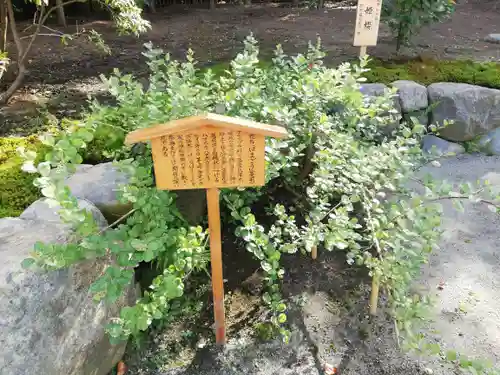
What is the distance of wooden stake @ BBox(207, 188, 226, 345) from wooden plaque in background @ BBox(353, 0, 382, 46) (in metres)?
2.52

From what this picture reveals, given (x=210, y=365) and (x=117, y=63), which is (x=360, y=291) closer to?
(x=210, y=365)

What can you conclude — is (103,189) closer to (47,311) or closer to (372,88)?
(47,311)

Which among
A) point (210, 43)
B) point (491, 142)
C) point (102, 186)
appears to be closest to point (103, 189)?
point (102, 186)

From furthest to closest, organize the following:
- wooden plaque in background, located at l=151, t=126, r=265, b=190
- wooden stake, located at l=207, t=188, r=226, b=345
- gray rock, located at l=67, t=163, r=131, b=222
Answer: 1. gray rock, located at l=67, t=163, r=131, b=222
2. wooden stake, located at l=207, t=188, r=226, b=345
3. wooden plaque in background, located at l=151, t=126, r=265, b=190

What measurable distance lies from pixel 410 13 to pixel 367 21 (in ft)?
3.98

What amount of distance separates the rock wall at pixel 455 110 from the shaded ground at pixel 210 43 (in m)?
1.03

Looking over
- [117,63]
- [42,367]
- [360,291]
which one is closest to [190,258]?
[42,367]

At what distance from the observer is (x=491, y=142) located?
431 cm

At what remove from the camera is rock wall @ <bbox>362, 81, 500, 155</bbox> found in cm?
407

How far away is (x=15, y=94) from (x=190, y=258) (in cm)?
321

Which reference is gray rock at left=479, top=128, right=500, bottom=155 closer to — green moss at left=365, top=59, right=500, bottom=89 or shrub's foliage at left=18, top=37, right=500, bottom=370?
green moss at left=365, top=59, right=500, bottom=89

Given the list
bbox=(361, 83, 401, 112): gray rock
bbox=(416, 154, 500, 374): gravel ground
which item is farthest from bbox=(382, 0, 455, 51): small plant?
bbox=(416, 154, 500, 374): gravel ground

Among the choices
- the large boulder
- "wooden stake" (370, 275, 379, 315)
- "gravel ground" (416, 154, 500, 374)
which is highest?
the large boulder

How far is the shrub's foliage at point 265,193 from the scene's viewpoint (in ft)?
5.34
